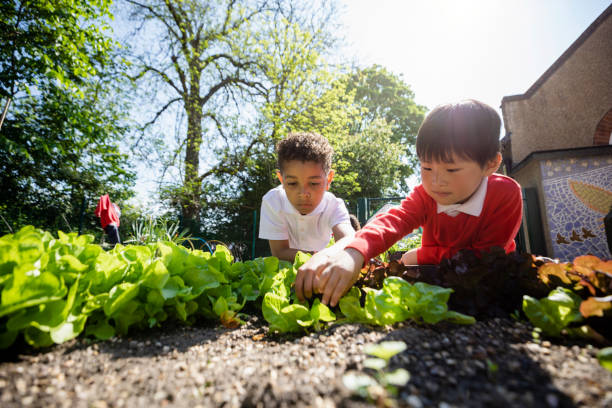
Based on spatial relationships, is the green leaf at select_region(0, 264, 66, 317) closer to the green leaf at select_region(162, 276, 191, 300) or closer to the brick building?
the green leaf at select_region(162, 276, 191, 300)

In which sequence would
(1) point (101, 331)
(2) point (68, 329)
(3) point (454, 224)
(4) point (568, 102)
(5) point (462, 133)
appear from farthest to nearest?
1. (4) point (568, 102)
2. (3) point (454, 224)
3. (5) point (462, 133)
4. (1) point (101, 331)
5. (2) point (68, 329)

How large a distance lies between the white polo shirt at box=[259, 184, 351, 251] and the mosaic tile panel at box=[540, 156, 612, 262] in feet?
20.0

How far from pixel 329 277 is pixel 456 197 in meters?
0.90

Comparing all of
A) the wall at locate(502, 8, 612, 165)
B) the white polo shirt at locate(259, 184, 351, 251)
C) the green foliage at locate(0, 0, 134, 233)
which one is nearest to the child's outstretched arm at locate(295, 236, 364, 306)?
the white polo shirt at locate(259, 184, 351, 251)

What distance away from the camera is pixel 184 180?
10.2m

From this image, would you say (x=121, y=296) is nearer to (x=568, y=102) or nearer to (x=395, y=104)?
(x=568, y=102)

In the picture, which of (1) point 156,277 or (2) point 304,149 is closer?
(1) point 156,277

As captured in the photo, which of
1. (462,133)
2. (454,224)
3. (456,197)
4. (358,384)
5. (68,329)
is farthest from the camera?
(454,224)

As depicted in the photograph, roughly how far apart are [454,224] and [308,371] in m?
1.33

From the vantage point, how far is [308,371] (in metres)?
0.73

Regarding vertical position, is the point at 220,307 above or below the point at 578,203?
below

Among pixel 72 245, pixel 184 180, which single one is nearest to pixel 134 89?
pixel 184 180

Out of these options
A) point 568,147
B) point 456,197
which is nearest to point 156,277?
point 456,197

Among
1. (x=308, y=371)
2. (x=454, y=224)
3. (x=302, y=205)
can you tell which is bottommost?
(x=308, y=371)
